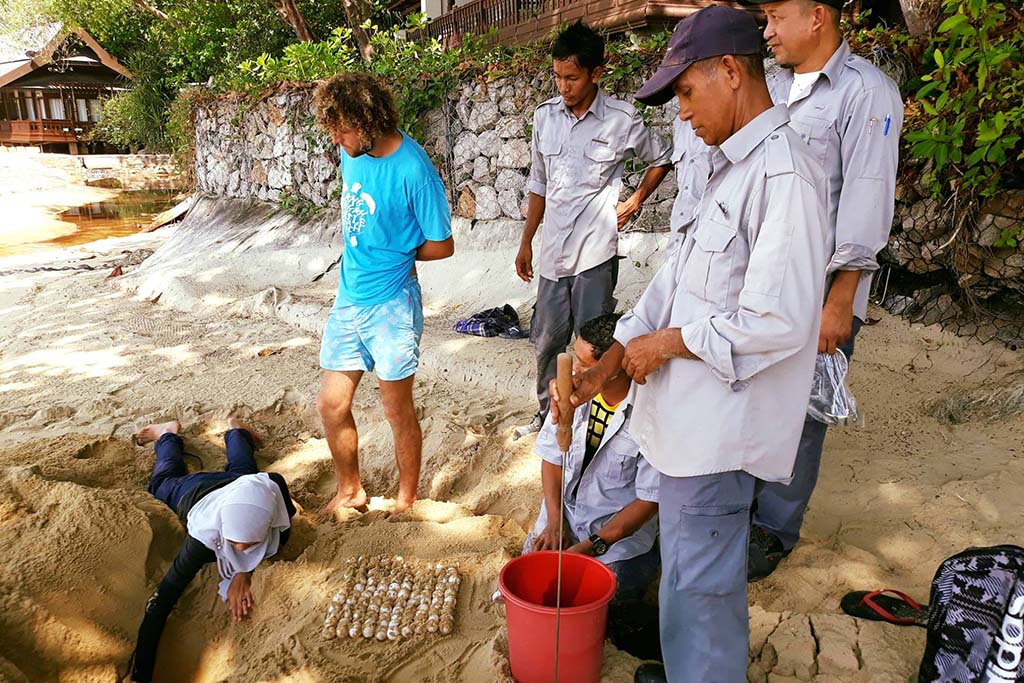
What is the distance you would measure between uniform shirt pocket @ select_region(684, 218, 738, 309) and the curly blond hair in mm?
1619

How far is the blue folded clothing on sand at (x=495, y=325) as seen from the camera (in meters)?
5.21

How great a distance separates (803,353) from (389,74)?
7.39m

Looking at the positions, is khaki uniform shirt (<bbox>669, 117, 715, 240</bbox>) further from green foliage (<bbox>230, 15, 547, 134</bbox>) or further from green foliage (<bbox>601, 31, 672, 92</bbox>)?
green foliage (<bbox>230, 15, 547, 134</bbox>)

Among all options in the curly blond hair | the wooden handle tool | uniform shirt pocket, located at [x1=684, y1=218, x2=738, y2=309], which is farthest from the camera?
the curly blond hair

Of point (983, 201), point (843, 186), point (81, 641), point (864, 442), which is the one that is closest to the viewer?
point (843, 186)

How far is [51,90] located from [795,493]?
26.9m

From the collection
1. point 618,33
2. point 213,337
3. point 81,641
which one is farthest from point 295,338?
point 618,33

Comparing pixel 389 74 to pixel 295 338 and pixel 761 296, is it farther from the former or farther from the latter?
pixel 761 296

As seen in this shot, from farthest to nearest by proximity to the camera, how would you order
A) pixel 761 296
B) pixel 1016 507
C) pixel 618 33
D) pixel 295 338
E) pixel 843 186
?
pixel 618 33, pixel 295 338, pixel 1016 507, pixel 843 186, pixel 761 296

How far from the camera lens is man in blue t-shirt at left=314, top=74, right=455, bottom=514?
2775 mm

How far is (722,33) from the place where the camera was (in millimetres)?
1439

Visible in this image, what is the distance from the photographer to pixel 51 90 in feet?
73.8

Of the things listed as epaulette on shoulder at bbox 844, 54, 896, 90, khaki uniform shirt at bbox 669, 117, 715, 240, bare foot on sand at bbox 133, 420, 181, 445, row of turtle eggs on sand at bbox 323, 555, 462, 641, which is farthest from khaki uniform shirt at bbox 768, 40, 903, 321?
bare foot on sand at bbox 133, 420, 181, 445

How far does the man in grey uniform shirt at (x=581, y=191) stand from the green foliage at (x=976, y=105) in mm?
1484
